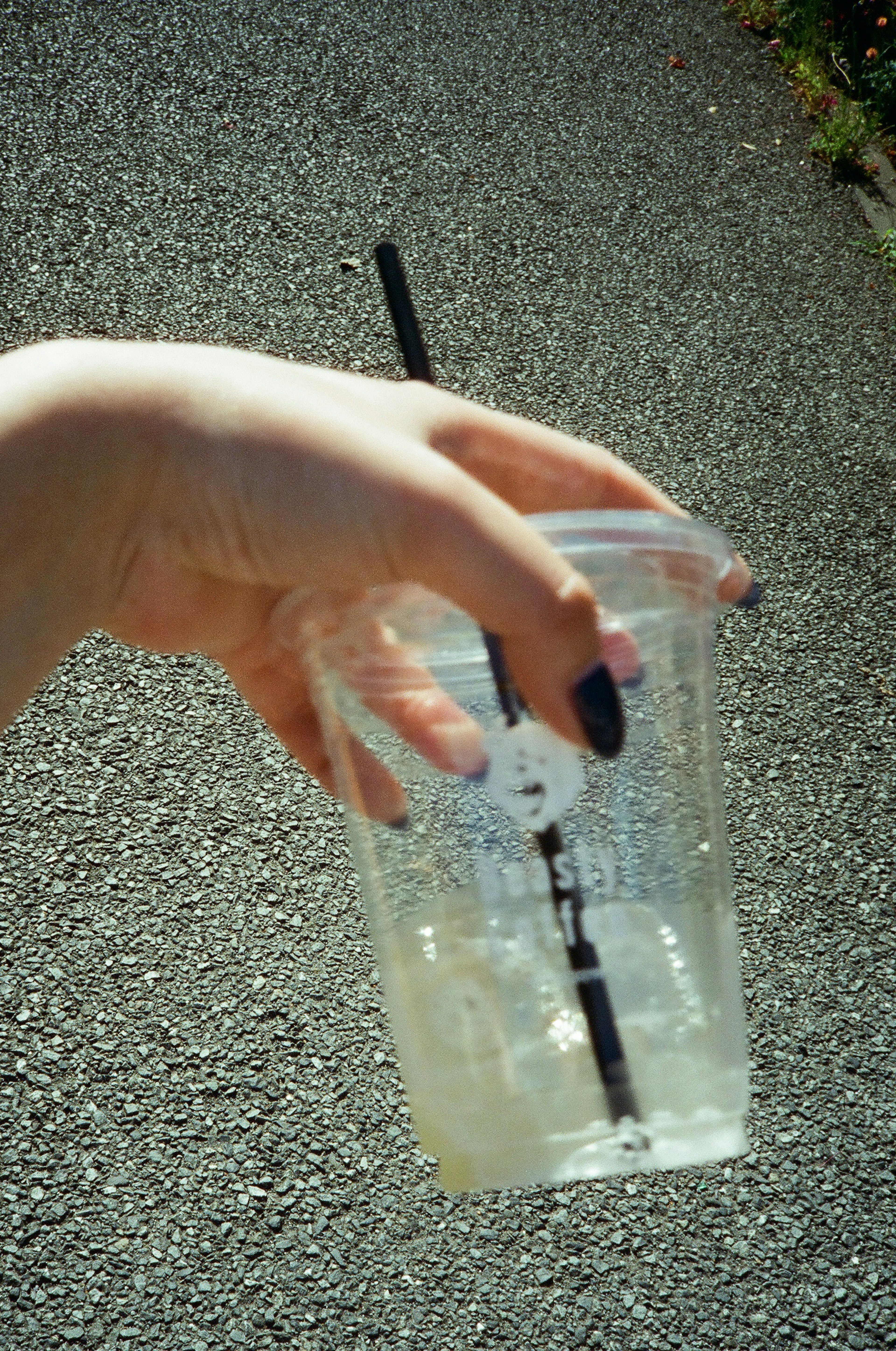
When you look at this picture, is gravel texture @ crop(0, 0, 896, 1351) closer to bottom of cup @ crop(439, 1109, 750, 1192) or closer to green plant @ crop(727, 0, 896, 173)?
green plant @ crop(727, 0, 896, 173)

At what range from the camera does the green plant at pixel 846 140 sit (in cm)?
409

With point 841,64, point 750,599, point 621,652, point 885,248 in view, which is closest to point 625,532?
point 621,652

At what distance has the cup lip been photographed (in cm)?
101

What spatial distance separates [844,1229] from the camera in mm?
2070

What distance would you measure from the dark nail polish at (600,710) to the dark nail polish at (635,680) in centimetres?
14

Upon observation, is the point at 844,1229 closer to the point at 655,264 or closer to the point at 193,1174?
the point at 193,1174

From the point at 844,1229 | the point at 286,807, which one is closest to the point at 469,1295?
the point at 844,1229

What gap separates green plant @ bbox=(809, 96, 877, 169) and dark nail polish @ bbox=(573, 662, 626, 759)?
12.4 ft

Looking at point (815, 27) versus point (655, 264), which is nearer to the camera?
point (655, 264)

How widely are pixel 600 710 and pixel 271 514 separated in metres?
0.33

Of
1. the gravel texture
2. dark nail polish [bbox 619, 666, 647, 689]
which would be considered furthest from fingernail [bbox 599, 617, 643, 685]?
the gravel texture

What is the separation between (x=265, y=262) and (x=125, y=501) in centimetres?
273

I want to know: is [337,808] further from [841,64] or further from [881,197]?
[841,64]

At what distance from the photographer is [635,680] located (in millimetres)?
1076
